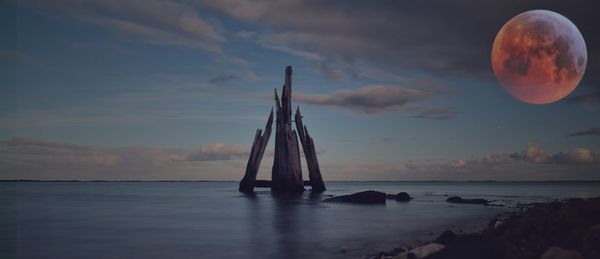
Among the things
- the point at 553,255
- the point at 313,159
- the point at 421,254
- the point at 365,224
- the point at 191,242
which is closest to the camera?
the point at 553,255

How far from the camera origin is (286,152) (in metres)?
34.2

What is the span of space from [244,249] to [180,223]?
7713 mm

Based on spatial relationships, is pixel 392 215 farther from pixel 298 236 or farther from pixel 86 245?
pixel 86 245

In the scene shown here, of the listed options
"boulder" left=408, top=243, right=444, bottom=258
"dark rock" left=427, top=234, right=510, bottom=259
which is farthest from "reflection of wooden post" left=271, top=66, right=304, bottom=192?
"dark rock" left=427, top=234, right=510, bottom=259

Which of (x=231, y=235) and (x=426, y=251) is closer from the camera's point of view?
(x=426, y=251)

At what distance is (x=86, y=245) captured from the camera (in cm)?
1323

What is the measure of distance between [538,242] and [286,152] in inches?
1054

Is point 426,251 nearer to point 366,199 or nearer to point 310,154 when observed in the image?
point 366,199

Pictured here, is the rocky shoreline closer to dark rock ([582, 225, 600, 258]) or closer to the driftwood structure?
dark rock ([582, 225, 600, 258])

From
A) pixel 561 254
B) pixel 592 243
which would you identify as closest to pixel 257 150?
pixel 592 243

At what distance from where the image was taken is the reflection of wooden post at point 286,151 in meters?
34.1

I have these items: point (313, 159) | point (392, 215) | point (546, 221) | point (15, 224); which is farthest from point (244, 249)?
point (313, 159)

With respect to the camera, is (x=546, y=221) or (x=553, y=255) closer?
(x=553, y=255)

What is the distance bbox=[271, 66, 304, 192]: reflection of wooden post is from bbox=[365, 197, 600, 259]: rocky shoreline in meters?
24.6
